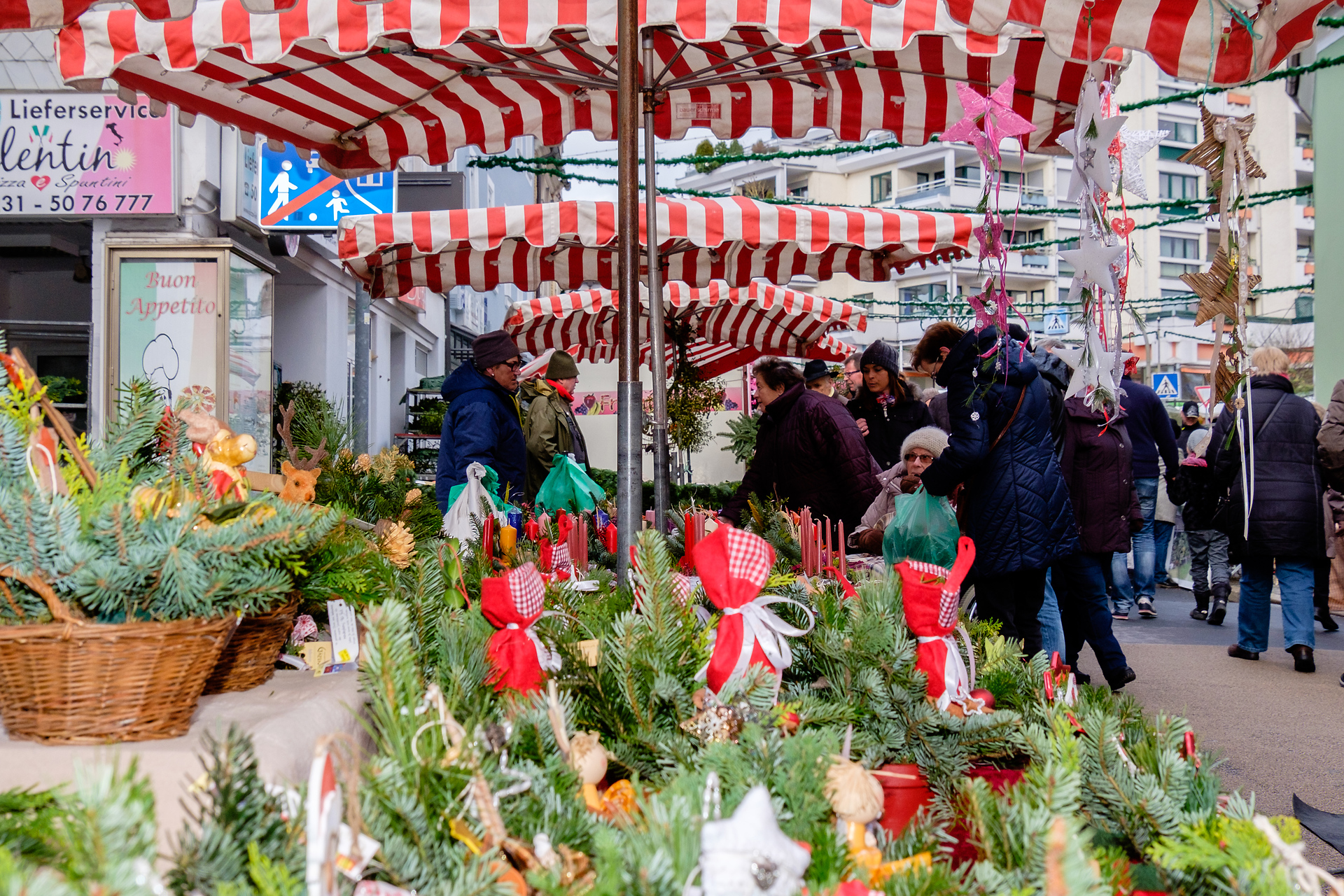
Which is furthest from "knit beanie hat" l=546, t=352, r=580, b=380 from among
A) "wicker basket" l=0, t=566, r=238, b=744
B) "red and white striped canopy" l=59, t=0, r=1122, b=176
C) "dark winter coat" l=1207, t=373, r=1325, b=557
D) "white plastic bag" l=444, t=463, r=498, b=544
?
"wicker basket" l=0, t=566, r=238, b=744

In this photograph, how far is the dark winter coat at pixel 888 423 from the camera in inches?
251

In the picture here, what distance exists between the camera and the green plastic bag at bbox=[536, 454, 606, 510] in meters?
4.67

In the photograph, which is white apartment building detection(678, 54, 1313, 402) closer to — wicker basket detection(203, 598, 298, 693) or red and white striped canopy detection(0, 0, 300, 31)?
red and white striped canopy detection(0, 0, 300, 31)

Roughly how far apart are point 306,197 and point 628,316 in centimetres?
652

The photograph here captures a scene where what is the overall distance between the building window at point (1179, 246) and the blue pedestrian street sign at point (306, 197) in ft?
169

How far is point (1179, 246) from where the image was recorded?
52.8m

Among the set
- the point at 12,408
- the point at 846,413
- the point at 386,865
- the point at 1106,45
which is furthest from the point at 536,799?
the point at 846,413

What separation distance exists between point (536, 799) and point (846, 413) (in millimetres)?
3934

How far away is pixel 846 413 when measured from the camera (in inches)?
193

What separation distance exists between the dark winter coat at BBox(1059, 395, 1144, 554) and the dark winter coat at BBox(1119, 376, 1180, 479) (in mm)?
1213

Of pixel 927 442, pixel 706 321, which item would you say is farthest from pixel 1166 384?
pixel 927 442

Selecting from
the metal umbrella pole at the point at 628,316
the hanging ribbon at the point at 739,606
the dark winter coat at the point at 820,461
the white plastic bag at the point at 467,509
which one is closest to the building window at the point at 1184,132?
the dark winter coat at the point at 820,461

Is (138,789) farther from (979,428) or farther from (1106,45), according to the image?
(979,428)

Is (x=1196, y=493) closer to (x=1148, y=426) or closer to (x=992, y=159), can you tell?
(x=1148, y=426)
